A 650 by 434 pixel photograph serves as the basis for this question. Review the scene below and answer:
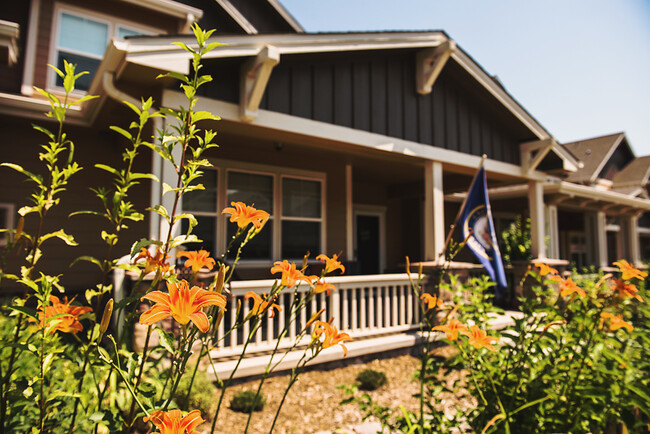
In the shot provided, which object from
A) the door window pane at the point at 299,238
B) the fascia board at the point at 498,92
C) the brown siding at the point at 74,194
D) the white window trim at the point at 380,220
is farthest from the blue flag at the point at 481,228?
the white window trim at the point at 380,220

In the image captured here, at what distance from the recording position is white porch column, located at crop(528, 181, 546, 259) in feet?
26.7

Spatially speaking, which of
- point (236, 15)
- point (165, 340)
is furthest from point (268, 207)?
point (165, 340)

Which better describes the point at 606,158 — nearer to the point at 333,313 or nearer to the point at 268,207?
the point at 268,207

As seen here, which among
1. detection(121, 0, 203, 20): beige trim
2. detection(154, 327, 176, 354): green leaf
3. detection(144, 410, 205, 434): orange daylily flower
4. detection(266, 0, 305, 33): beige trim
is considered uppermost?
detection(266, 0, 305, 33): beige trim

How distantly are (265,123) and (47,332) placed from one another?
420cm

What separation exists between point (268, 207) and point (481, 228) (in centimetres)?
386

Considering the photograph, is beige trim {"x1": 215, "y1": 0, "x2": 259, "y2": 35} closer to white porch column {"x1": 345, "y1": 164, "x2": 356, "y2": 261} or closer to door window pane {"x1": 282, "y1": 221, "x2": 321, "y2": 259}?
white porch column {"x1": 345, "y1": 164, "x2": 356, "y2": 261}

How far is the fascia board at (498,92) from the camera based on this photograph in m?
6.82

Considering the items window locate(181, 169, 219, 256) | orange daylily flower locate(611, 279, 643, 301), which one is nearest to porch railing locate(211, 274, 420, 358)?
window locate(181, 169, 219, 256)

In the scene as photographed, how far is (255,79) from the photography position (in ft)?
15.3

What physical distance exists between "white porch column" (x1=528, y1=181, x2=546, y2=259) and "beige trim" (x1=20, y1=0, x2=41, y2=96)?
917 cm

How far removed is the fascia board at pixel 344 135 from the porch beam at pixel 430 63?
1.05 meters

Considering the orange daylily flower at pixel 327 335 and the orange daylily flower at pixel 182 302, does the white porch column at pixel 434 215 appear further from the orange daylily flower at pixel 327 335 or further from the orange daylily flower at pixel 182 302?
the orange daylily flower at pixel 182 302

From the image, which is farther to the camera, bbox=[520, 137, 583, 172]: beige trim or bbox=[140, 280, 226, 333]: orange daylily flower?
bbox=[520, 137, 583, 172]: beige trim
